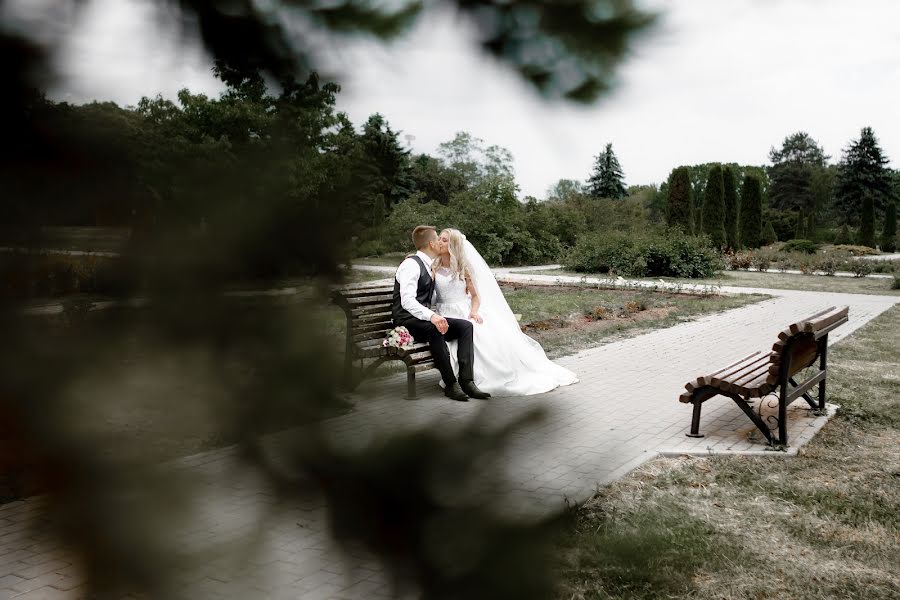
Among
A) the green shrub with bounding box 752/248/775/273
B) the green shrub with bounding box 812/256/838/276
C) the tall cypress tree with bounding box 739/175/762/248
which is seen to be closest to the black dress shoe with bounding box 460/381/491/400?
the green shrub with bounding box 812/256/838/276

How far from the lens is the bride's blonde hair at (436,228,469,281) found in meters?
7.77

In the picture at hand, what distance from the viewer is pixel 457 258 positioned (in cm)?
781

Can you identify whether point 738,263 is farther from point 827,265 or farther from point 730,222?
point 730,222

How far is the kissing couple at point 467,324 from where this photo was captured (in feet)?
22.9

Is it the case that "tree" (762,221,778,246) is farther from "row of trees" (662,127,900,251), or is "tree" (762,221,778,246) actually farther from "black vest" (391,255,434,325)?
"black vest" (391,255,434,325)

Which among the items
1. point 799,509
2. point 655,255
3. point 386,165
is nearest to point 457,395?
point 386,165

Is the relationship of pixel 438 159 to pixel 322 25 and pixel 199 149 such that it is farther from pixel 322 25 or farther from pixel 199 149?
pixel 199 149

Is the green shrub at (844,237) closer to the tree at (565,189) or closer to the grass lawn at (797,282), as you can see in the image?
the grass lawn at (797,282)

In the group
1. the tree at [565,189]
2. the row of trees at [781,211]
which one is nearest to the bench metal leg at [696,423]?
the tree at [565,189]

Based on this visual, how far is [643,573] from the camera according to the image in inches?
35.5

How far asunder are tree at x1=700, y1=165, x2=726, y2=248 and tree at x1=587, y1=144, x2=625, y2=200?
30.4 m

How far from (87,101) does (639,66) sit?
691 millimetres

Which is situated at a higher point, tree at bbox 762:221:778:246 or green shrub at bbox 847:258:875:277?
tree at bbox 762:221:778:246

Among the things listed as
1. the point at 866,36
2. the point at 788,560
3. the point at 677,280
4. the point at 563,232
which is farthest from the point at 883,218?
the point at 866,36
